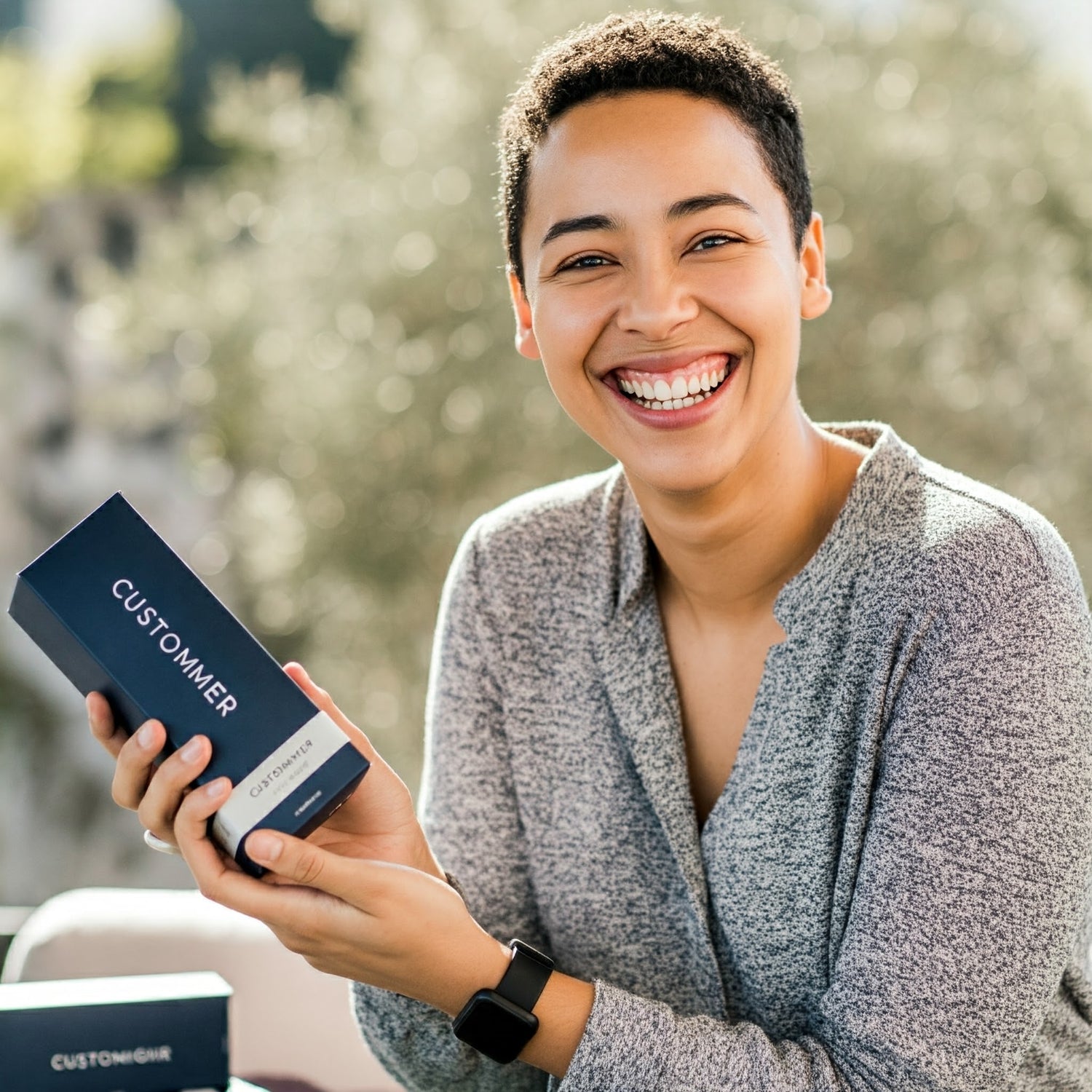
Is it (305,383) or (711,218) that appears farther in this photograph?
(305,383)

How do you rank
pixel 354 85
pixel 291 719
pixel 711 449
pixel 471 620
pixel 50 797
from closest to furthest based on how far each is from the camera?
pixel 291 719
pixel 711 449
pixel 471 620
pixel 354 85
pixel 50 797

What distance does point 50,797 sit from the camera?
4.61 meters

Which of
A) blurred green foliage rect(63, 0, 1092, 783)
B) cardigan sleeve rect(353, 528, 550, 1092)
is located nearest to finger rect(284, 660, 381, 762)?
cardigan sleeve rect(353, 528, 550, 1092)

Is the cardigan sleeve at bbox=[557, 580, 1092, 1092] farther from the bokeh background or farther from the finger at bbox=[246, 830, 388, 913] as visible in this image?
the bokeh background

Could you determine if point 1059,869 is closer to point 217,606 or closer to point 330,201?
point 217,606

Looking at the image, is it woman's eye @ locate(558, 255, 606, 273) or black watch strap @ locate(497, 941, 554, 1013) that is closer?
black watch strap @ locate(497, 941, 554, 1013)

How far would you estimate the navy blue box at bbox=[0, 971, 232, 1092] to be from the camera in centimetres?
101

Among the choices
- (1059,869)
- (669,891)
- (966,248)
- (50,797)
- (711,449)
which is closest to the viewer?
(1059,869)

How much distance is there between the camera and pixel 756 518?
1332 millimetres

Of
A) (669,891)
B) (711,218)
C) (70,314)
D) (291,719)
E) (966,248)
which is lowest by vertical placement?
(669,891)

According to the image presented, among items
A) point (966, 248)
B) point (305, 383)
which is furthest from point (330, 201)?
point (966, 248)

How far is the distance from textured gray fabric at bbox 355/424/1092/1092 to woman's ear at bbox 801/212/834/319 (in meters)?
0.15

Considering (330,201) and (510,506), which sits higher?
(330,201)

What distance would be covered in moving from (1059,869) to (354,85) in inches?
118
